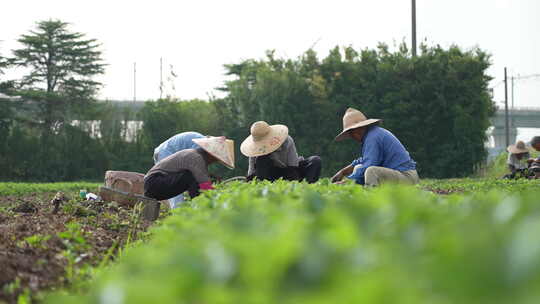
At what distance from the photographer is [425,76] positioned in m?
27.6

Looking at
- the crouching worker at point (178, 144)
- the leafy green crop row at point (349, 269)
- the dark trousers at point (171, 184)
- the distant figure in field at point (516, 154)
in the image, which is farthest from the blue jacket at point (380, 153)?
the distant figure in field at point (516, 154)

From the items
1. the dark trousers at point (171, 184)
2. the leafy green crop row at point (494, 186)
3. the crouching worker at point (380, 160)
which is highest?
the crouching worker at point (380, 160)

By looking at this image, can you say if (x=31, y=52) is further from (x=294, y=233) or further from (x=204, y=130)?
(x=294, y=233)

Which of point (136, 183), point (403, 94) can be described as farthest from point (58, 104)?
point (136, 183)

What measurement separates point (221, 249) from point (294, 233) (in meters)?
0.17

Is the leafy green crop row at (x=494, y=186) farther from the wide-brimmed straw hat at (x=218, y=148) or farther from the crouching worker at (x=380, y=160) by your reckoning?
the wide-brimmed straw hat at (x=218, y=148)

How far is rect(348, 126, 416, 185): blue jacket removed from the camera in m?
8.52

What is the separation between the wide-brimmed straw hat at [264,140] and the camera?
933 cm

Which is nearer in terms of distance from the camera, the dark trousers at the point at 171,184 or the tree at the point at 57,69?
the dark trousers at the point at 171,184

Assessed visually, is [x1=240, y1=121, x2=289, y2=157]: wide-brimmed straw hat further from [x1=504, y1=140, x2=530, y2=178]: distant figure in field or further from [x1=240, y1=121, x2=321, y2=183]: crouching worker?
[x1=504, y1=140, x2=530, y2=178]: distant figure in field

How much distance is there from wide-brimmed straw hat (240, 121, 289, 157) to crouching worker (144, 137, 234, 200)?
81 centimetres

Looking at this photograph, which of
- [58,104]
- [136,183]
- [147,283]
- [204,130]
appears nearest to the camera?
[147,283]

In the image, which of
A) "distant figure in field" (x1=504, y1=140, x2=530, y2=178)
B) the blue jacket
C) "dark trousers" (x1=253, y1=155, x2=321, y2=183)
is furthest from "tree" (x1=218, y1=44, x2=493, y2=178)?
the blue jacket

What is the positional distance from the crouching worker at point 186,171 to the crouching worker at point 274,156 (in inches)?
34.6
